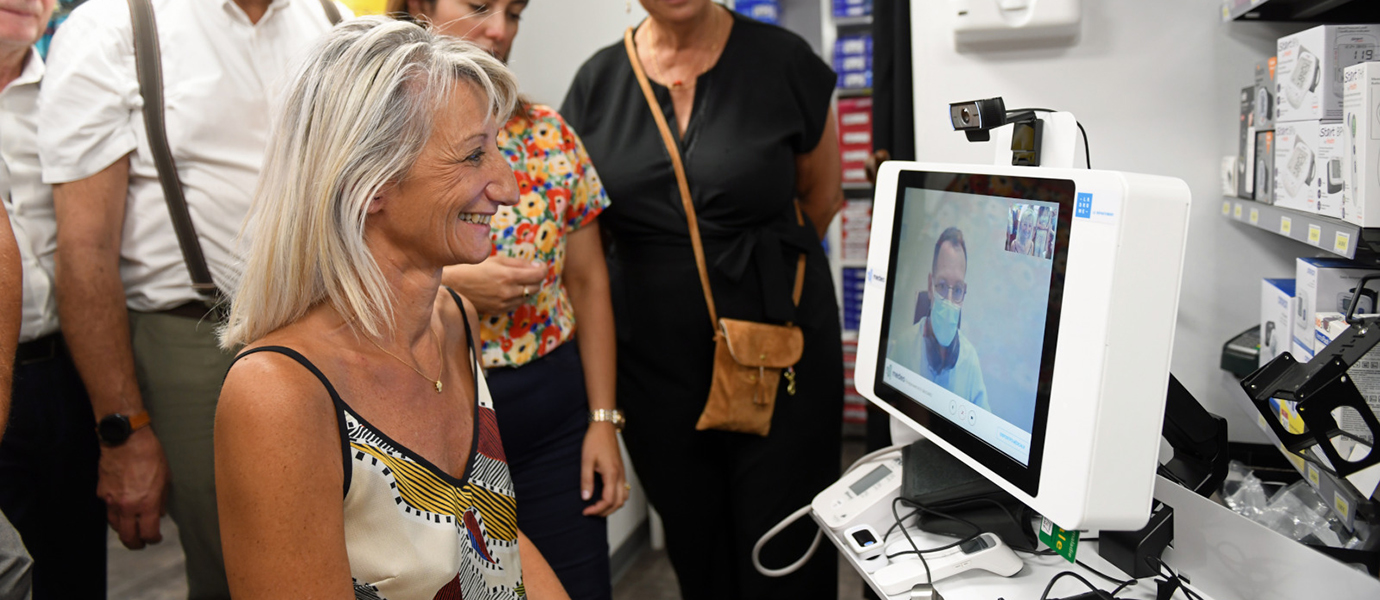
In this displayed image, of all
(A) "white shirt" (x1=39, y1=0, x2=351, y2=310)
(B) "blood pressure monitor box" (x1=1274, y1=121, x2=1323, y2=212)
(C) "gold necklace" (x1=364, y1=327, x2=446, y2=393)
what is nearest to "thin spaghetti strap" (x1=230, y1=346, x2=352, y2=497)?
(C) "gold necklace" (x1=364, y1=327, x2=446, y2=393)

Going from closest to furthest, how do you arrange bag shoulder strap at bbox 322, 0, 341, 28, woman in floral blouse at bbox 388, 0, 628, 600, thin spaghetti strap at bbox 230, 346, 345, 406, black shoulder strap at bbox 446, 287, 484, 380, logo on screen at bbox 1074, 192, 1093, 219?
logo on screen at bbox 1074, 192, 1093, 219, thin spaghetti strap at bbox 230, 346, 345, 406, black shoulder strap at bbox 446, 287, 484, 380, woman in floral blouse at bbox 388, 0, 628, 600, bag shoulder strap at bbox 322, 0, 341, 28

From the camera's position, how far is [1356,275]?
4.33ft

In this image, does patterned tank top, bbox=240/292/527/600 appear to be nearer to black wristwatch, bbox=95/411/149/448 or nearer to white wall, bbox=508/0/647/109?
black wristwatch, bbox=95/411/149/448

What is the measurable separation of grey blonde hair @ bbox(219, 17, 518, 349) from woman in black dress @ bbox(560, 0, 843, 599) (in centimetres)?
81

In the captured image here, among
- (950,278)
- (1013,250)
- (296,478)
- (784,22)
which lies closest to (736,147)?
(950,278)

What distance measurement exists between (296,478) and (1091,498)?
868 millimetres

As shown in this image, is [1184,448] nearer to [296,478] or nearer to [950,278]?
[950,278]

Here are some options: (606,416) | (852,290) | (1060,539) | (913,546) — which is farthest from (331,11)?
(852,290)

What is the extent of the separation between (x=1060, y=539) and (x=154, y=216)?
A: 1.54 meters

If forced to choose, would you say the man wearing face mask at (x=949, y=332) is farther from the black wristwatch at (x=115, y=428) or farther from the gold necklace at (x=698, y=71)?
the black wristwatch at (x=115, y=428)

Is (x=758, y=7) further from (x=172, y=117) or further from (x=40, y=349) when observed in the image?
(x=40, y=349)

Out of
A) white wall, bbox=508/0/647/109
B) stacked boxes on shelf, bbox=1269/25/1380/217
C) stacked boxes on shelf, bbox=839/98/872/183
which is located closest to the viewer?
stacked boxes on shelf, bbox=1269/25/1380/217

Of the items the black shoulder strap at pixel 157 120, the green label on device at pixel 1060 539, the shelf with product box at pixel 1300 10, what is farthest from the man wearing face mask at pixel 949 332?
the black shoulder strap at pixel 157 120

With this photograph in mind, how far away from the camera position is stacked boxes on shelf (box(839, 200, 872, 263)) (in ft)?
13.5
